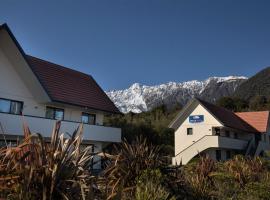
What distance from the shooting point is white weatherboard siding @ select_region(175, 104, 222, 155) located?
41.9 m

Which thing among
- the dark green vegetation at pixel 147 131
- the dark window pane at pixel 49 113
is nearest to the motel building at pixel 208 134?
the dark green vegetation at pixel 147 131

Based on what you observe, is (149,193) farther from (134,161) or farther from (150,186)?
(134,161)

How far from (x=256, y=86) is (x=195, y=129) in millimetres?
103189

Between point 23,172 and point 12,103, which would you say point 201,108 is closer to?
point 12,103

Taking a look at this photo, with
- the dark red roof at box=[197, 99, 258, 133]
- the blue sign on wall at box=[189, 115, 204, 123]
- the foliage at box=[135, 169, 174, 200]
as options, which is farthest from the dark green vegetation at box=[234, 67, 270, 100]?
the foliage at box=[135, 169, 174, 200]

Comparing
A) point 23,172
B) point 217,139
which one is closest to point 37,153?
point 23,172

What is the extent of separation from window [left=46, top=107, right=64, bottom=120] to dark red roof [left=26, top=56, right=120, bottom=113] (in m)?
1.13

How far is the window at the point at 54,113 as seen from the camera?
1027 inches

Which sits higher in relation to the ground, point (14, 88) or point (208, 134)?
Result: point (14, 88)

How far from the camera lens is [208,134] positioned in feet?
137

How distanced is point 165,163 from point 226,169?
5788mm

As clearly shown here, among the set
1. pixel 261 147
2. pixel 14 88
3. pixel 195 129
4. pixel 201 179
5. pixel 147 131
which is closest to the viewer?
pixel 201 179

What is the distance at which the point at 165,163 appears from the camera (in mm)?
10023

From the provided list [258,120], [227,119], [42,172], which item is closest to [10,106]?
[42,172]
